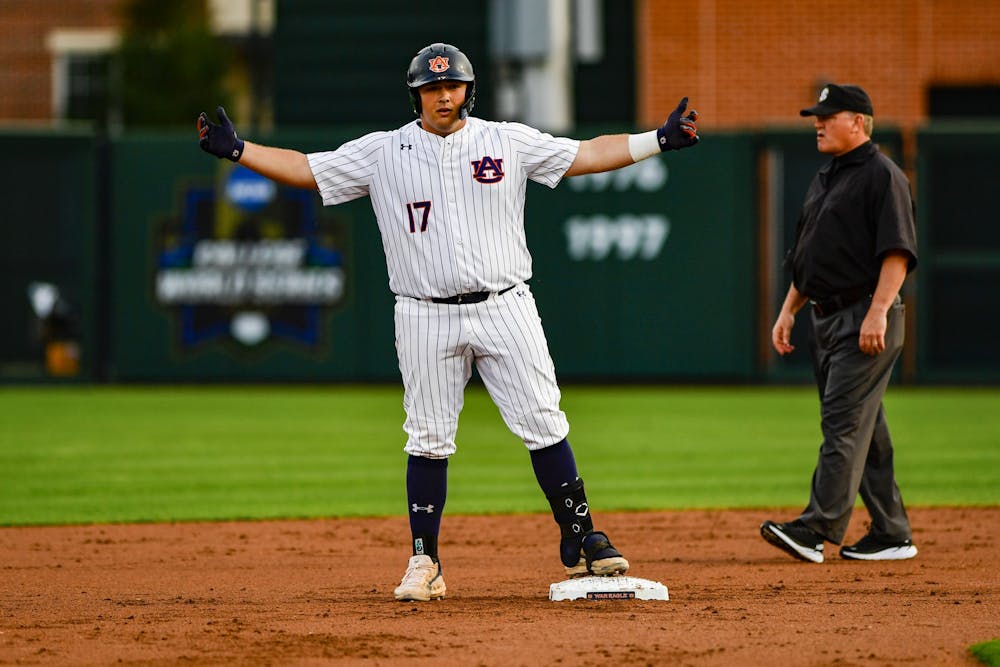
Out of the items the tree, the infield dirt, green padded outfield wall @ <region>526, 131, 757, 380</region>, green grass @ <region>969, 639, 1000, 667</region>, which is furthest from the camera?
the tree

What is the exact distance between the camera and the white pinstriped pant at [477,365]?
571cm

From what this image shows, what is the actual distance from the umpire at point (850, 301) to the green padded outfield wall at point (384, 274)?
10313 mm

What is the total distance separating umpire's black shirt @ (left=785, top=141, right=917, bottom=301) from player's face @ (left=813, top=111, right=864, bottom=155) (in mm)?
45

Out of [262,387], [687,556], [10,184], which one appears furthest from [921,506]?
[10,184]

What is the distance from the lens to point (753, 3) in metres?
20.3

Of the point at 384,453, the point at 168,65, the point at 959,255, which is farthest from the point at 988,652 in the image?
the point at 168,65

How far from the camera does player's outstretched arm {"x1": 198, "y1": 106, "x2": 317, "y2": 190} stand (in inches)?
230

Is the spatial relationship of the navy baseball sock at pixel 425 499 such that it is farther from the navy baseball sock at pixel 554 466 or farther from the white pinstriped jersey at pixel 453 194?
the white pinstriped jersey at pixel 453 194

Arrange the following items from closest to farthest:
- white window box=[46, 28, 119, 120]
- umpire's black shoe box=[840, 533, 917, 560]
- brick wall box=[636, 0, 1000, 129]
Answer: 1. umpire's black shoe box=[840, 533, 917, 560]
2. brick wall box=[636, 0, 1000, 129]
3. white window box=[46, 28, 119, 120]

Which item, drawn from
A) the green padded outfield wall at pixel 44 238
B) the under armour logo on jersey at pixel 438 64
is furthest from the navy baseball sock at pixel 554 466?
the green padded outfield wall at pixel 44 238

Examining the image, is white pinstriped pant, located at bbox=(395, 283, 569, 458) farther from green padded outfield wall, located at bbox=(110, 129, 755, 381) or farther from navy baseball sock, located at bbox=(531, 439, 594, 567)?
green padded outfield wall, located at bbox=(110, 129, 755, 381)

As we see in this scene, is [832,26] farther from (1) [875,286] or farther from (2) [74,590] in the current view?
(2) [74,590]

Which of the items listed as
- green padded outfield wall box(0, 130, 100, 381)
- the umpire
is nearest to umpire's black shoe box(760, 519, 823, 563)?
the umpire

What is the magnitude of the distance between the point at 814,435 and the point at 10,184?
31.0 feet
